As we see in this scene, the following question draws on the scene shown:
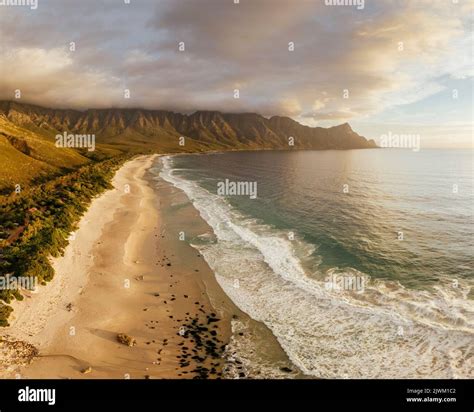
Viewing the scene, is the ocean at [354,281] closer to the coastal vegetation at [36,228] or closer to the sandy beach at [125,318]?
the sandy beach at [125,318]

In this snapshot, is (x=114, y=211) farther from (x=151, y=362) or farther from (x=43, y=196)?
(x=151, y=362)

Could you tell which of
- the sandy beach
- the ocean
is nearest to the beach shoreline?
the sandy beach

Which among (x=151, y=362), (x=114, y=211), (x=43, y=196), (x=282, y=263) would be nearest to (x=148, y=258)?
(x=282, y=263)

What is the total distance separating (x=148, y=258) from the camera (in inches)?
A: 1309

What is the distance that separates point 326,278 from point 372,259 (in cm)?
728

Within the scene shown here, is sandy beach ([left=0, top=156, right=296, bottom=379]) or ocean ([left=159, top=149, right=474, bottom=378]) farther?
ocean ([left=159, top=149, right=474, bottom=378])

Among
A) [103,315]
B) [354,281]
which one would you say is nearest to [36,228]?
[103,315]

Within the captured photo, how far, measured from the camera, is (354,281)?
93.7 feet

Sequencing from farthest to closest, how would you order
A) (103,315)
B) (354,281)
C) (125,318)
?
(354,281)
(103,315)
(125,318)

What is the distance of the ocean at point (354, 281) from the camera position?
62.4 ft

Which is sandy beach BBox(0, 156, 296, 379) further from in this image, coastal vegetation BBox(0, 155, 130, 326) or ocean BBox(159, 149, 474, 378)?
ocean BBox(159, 149, 474, 378)

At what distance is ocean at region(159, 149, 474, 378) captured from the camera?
19.0 meters

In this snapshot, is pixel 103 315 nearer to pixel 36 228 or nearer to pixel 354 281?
pixel 36 228

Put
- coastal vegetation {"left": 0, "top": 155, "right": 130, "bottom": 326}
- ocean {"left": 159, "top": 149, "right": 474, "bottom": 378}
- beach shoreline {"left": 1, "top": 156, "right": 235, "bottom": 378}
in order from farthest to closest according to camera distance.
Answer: coastal vegetation {"left": 0, "top": 155, "right": 130, "bottom": 326}, ocean {"left": 159, "top": 149, "right": 474, "bottom": 378}, beach shoreline {"left": 1, "top": 156, "right": 235, "bottom": 378}
